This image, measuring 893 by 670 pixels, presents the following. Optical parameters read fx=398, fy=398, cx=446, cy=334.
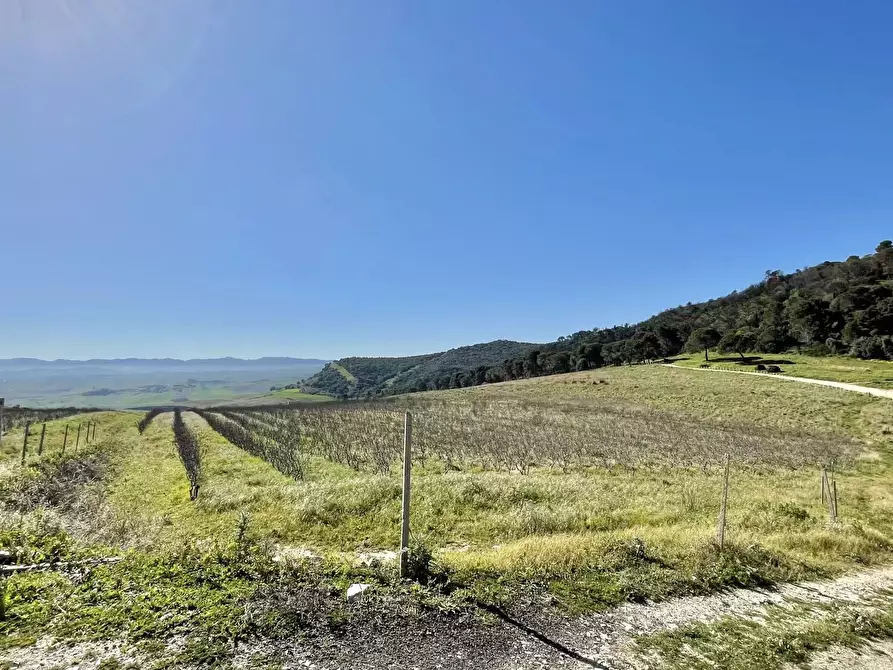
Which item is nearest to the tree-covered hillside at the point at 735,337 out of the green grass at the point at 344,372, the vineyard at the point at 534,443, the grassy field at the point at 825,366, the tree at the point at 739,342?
the tree at the point at 739,342

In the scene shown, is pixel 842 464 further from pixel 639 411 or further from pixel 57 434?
pixel 57 434

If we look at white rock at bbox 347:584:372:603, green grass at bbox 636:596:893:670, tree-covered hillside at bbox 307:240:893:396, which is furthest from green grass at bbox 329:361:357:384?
green grass at bbox 636:596:893:670

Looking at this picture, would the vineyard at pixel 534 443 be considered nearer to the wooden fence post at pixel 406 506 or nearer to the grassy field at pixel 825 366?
the wooden fence post at pixel 406 506

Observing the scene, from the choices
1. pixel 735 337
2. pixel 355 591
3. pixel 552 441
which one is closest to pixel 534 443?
pixel 552 441

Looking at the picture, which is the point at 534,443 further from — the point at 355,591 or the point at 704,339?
the point at 704,339

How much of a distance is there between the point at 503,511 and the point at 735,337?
305 feet

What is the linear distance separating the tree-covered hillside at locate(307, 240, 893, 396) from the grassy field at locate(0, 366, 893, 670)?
173ft

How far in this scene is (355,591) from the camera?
610 centimetres

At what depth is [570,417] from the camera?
34.3 metres

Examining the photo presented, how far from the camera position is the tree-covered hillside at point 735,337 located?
69688 millimetres

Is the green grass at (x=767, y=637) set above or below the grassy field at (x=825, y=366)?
below

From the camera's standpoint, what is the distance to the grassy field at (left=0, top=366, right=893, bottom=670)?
22.6 feet

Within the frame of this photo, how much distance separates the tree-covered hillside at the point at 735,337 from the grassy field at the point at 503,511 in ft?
173

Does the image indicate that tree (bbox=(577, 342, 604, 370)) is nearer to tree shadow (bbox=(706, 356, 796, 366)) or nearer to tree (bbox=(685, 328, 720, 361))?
tree (bbox=(685, 328, 720, 361))
